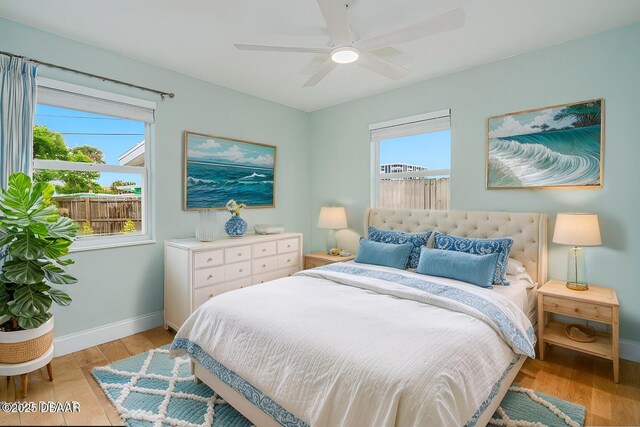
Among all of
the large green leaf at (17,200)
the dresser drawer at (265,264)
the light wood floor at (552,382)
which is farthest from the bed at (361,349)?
the large green leaf at (17,200)

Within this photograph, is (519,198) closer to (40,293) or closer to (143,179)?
(143,179)

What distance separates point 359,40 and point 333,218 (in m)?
2.44

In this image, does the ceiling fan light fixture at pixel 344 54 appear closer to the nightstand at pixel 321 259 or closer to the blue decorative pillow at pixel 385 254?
the blue decorative pillow at pixel 385 254

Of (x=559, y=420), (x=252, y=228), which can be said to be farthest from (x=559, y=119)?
(x=252, y=228)

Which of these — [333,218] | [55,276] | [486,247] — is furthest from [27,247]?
[486,247]

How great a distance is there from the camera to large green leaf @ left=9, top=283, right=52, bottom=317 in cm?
210

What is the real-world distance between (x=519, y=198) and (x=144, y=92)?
149 inches

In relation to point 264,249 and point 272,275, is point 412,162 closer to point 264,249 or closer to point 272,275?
point 264,249

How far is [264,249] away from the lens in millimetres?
3756

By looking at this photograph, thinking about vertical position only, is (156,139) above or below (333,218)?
above

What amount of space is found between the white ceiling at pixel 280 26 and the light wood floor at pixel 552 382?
2.59m

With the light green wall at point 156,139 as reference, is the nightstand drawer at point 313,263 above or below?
below

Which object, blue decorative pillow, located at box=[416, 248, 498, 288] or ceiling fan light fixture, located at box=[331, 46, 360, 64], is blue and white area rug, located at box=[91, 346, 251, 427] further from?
ceiling fan light fixture, located at box=[331, 46, 360, 64]

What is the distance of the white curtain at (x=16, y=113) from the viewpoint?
2426mm
